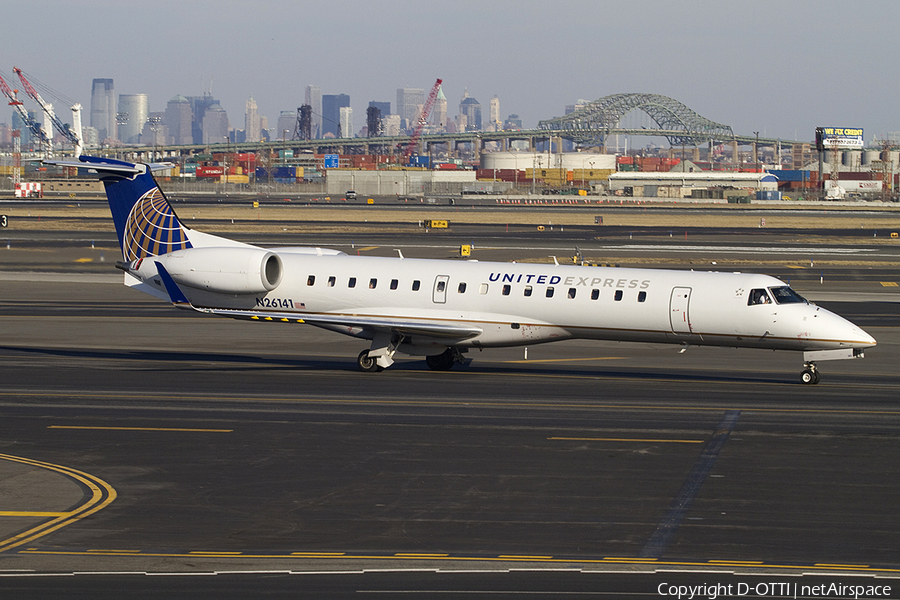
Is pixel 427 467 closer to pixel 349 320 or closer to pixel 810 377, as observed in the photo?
pixel 349 320

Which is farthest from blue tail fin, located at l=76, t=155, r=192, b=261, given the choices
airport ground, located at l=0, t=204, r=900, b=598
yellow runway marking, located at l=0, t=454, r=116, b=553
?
yellow runway marking, located at l=0, t=454, r=116, b=553

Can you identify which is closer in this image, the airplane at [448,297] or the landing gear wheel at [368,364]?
the airplane at [448,297]

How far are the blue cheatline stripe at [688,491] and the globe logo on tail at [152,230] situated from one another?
61.5 ft

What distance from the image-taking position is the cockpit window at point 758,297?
2841cm

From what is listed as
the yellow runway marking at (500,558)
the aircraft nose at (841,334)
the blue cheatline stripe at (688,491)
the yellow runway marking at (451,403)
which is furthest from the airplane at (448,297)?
the yellow runway marking at (500,558)

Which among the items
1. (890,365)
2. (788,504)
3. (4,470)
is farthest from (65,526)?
(890,365)

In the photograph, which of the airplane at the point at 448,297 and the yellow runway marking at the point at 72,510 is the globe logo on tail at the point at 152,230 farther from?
the yellow runway marking at the point at 72,510

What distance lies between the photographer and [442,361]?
32.4 meters

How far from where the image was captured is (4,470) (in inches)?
774

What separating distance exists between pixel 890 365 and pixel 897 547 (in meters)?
20.0

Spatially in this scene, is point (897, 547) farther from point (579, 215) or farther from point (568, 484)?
point (579, 215)

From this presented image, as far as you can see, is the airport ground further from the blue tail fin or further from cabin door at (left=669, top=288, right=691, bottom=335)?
the blue tail fin

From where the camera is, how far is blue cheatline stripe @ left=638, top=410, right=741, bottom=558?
1541cm

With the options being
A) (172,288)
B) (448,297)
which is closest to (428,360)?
(448,297)
